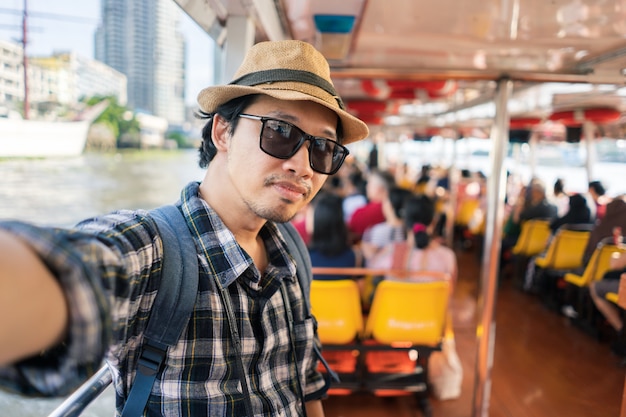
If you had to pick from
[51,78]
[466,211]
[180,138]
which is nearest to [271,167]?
[51,78]

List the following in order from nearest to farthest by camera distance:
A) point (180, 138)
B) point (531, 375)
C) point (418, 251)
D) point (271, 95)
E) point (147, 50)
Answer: point (271, 95) < point (147, 50) < point (180, 138) < point (418, 251) < point (531, 375)

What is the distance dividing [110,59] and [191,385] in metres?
1.48

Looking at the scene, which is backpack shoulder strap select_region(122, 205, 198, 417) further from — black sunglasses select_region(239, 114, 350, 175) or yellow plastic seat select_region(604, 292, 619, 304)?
yellow plastic seat select_region(604, 292, 619, 304)

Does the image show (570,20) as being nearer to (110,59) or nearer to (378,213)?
(110,59)

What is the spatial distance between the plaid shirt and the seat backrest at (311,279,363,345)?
5.12 ft

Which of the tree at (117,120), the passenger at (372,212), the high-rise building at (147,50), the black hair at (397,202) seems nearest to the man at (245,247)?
the high-rise building at (147,50)

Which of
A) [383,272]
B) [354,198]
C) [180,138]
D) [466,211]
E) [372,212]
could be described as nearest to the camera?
[180,138]

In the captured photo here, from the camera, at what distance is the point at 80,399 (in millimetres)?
1111

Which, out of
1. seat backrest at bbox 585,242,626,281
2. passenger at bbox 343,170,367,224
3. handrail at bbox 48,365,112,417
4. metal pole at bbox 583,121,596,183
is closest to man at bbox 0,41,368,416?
handrail at bbox 48,365,112,417

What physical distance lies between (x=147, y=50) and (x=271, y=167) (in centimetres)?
135

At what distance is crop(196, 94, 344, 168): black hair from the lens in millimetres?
1185

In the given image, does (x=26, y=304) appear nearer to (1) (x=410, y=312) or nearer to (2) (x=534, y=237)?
(1) (x=410, y=312)

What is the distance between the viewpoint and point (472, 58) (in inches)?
130

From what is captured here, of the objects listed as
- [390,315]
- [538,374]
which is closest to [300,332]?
[390,315]
